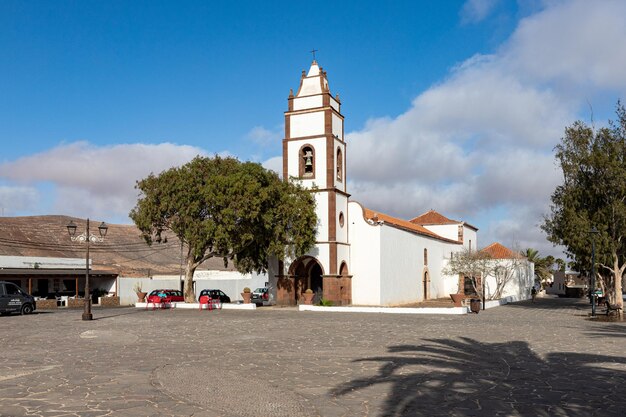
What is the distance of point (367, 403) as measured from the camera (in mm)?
9383

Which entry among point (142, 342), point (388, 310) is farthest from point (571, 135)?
point (142, 342)

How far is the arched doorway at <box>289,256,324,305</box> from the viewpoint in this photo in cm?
4084

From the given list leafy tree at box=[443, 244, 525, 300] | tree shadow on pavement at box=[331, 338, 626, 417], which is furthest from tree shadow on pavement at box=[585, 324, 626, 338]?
leafy tree at box=[443, 244, 525, 300]

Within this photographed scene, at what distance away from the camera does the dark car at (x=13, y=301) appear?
A: 2984 cm

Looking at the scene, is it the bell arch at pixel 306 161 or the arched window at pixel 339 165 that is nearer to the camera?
the bell arch at pixel 306 161

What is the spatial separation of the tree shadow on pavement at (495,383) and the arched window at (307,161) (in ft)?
84.5

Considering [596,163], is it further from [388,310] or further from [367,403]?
[367,403]

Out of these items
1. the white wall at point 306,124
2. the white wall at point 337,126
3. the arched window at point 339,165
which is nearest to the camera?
the white wall at point 306,124

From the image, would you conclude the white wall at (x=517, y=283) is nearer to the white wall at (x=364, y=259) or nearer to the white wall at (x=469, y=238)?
the white wall at (x=469, y=238)

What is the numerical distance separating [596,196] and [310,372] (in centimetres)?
2739

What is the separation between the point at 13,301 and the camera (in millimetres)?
30312

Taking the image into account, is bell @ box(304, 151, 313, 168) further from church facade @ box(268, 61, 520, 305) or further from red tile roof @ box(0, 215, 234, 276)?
red tile roof @ box(0, 215, 234, 276)

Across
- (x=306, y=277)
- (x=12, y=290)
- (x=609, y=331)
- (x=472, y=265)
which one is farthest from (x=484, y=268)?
(x=12, y=290)

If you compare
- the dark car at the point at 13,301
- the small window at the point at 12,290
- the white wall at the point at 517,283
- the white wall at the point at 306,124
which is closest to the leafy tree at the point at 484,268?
the white wall at the point at 517,283
